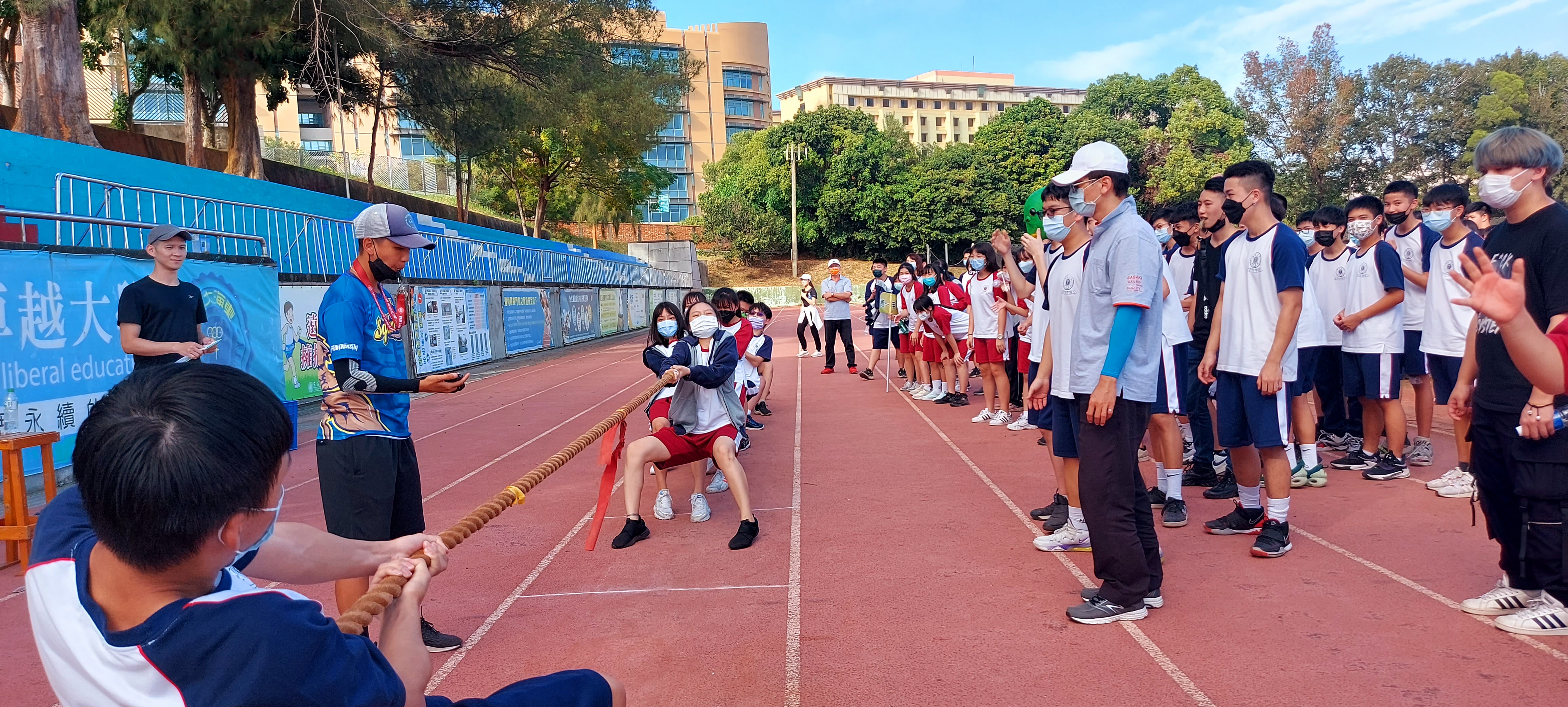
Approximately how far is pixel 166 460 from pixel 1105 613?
3.63 m

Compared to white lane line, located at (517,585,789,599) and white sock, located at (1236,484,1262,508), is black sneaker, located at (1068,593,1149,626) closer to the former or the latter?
white lane line, located at (517,585,789,599)

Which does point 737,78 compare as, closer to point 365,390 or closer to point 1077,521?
point 1077,521

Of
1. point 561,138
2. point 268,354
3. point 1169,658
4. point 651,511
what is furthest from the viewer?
point 561,138

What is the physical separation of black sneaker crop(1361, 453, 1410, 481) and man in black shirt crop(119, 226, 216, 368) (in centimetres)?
789

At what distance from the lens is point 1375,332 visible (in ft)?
21.7

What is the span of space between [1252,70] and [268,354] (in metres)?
49.4

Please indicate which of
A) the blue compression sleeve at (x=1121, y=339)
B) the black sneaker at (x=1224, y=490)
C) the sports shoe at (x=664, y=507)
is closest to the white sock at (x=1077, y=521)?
the blue compression sleeve at (x=1121, y=339)

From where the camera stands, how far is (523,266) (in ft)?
73.8

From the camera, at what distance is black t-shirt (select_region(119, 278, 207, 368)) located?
5.80m

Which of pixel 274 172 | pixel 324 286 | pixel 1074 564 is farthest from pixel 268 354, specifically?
pixel 274 172

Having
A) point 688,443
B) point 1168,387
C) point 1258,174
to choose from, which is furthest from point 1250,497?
point 688,443

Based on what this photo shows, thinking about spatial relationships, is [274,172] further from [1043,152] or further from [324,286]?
[1043,152]

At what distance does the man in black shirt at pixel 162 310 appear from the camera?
5.78 metres

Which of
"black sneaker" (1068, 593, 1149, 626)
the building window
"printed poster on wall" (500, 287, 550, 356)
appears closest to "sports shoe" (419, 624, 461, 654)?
"black sneaker" (1068, 593, 1149, 626)
